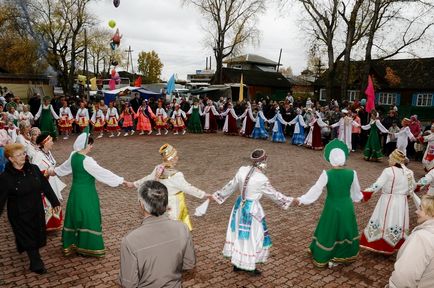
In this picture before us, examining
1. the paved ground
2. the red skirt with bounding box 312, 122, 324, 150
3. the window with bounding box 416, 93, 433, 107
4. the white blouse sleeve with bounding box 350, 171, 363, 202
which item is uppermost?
the window with bounding box 416, 93, 433, 107

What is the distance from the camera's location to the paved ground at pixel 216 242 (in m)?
4.85

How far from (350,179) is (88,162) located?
355 cm

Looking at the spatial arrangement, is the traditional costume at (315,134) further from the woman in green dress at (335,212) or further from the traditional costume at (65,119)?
the woman in green dress at (335,212)

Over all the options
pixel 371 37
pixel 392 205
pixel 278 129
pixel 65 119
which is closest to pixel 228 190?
pixel 392 205

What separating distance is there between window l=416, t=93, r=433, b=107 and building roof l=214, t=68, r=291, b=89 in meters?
15.4

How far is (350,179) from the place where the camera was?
5066 millimetres

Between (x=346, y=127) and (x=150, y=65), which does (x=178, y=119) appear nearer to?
(x=346, y=127)

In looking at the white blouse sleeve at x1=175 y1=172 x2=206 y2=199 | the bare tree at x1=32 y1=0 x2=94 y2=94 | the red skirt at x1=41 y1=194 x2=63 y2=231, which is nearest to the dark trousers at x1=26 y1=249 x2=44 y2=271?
the red skirt at x1=41 y1=194 x2=63 y2=231

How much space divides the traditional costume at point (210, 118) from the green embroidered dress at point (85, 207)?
48.3ft

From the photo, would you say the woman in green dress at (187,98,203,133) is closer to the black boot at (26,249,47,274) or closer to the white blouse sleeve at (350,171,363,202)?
the white blouse sleeve at (350,171,363,202)

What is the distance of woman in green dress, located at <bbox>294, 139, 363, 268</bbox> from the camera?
16.5ft

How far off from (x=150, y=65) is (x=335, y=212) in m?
68.9

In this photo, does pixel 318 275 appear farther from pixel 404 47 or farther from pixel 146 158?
pixel 404 47

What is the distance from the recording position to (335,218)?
5.04 m
